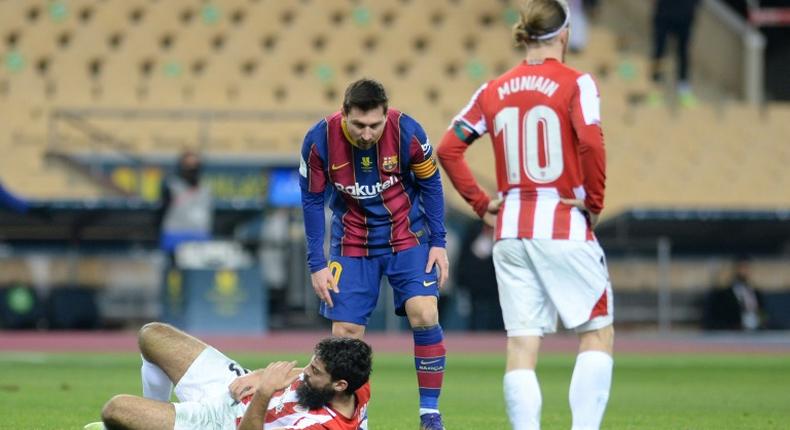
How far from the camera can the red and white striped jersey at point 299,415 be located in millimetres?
6359

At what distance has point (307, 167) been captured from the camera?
756 centimetres

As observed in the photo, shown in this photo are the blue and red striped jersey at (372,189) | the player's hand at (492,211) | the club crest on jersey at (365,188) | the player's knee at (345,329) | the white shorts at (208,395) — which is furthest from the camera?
the player's knee at (345,329)

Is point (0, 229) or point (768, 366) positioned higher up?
point (0, 229)

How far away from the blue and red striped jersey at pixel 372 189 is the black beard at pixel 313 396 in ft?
4.53

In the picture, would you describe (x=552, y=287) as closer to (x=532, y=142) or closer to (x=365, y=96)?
(x=532, y=142)

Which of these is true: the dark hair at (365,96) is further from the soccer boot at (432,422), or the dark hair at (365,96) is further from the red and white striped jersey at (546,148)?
the soccer boot at (432,422)

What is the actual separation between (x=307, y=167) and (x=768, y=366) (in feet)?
28.8

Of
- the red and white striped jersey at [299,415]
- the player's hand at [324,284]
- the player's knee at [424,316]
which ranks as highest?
the player's hand at [324,284]

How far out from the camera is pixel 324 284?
7.72 m

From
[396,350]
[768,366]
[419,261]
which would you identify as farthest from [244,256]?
[419,261]

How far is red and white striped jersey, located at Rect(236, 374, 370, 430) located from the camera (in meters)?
6.36

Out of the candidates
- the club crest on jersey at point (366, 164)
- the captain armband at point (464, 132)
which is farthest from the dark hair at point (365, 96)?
the club crest on jersey at point (366, 164)

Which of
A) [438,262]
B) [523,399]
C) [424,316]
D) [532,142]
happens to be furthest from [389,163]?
[523,399]

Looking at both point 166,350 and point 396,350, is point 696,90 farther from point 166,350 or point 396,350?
point 166,350
